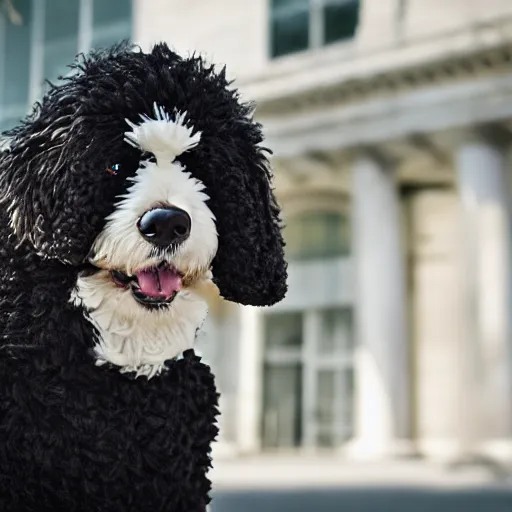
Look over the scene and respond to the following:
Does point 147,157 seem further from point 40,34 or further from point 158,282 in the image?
point 40,34

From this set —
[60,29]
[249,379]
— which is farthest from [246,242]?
[249,379]

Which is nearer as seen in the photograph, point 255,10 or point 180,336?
point 180,336

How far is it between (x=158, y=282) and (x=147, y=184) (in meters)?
0.17

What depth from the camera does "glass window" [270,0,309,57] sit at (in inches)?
568

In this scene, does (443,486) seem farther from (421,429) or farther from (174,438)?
(174,438)

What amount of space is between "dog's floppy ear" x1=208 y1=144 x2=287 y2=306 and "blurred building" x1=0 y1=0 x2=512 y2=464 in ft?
25.8

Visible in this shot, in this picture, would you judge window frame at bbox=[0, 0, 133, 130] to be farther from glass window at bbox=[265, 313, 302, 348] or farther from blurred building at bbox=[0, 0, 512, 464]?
glass window at bbox=[265, 313, 302, 348]

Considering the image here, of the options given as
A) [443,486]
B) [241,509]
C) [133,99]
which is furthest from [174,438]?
[443,486]

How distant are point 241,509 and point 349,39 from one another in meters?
7.97

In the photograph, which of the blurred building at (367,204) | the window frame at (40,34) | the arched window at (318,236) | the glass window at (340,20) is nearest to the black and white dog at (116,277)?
the window frame at (40,34)

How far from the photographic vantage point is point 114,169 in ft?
5.69

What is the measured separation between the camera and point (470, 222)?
12.7 m

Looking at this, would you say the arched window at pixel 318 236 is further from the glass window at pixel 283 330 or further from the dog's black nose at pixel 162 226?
the dog's black nose at pixel 162 226

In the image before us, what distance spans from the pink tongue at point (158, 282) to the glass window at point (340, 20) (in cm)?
1257
